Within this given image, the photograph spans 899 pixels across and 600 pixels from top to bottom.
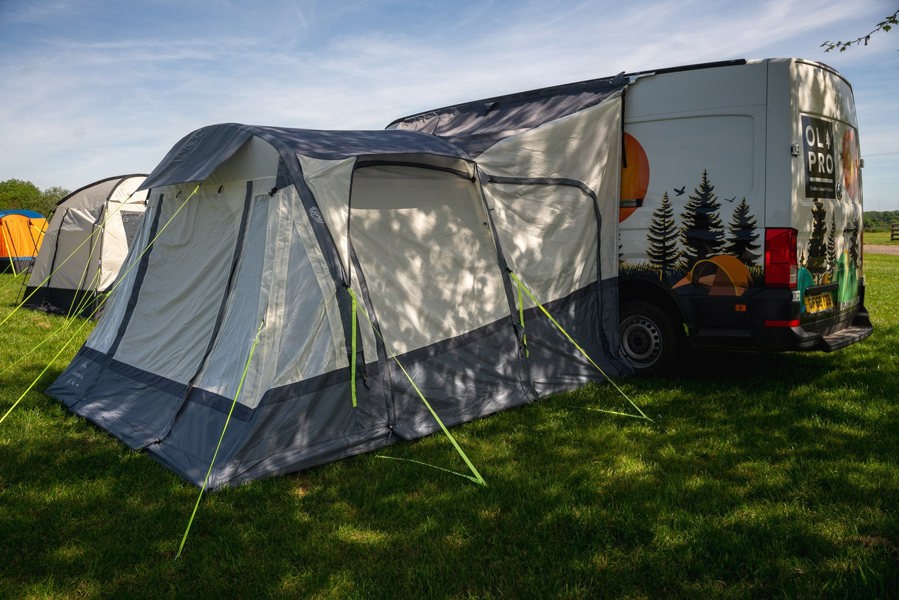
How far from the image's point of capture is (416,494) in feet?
13.9

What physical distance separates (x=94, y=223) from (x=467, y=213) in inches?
348

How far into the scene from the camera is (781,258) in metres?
5.66

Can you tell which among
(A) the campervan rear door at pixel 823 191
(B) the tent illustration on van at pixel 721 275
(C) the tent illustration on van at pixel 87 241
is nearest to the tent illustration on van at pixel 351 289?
(B) the tent illustration on van at pixel 721 275

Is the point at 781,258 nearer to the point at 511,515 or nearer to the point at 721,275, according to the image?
the point at 721,275

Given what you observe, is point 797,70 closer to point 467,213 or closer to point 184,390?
point 467,213

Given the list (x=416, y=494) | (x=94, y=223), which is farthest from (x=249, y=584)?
A: (x=94, y=223)

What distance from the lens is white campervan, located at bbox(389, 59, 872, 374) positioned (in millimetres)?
5719

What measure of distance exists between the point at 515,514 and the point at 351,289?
72.6 inches

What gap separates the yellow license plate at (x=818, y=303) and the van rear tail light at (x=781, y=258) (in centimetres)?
31

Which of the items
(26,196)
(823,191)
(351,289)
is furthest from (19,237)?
(26,196)

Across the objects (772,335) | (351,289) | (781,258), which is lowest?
(772,335)

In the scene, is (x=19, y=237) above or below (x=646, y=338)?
above

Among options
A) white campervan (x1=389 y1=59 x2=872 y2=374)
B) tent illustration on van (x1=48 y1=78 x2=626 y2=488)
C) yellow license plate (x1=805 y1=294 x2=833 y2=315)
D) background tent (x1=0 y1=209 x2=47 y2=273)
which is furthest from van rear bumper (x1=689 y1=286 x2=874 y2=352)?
background tent (x1=0 y1=209 x2=47 y2=273)

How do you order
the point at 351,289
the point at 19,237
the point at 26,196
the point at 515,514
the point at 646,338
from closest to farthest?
1. the point at 515,514
2. the point at 351,289
3. the point at 646,338
4. the point at 19,237
5. the point at 26,196
